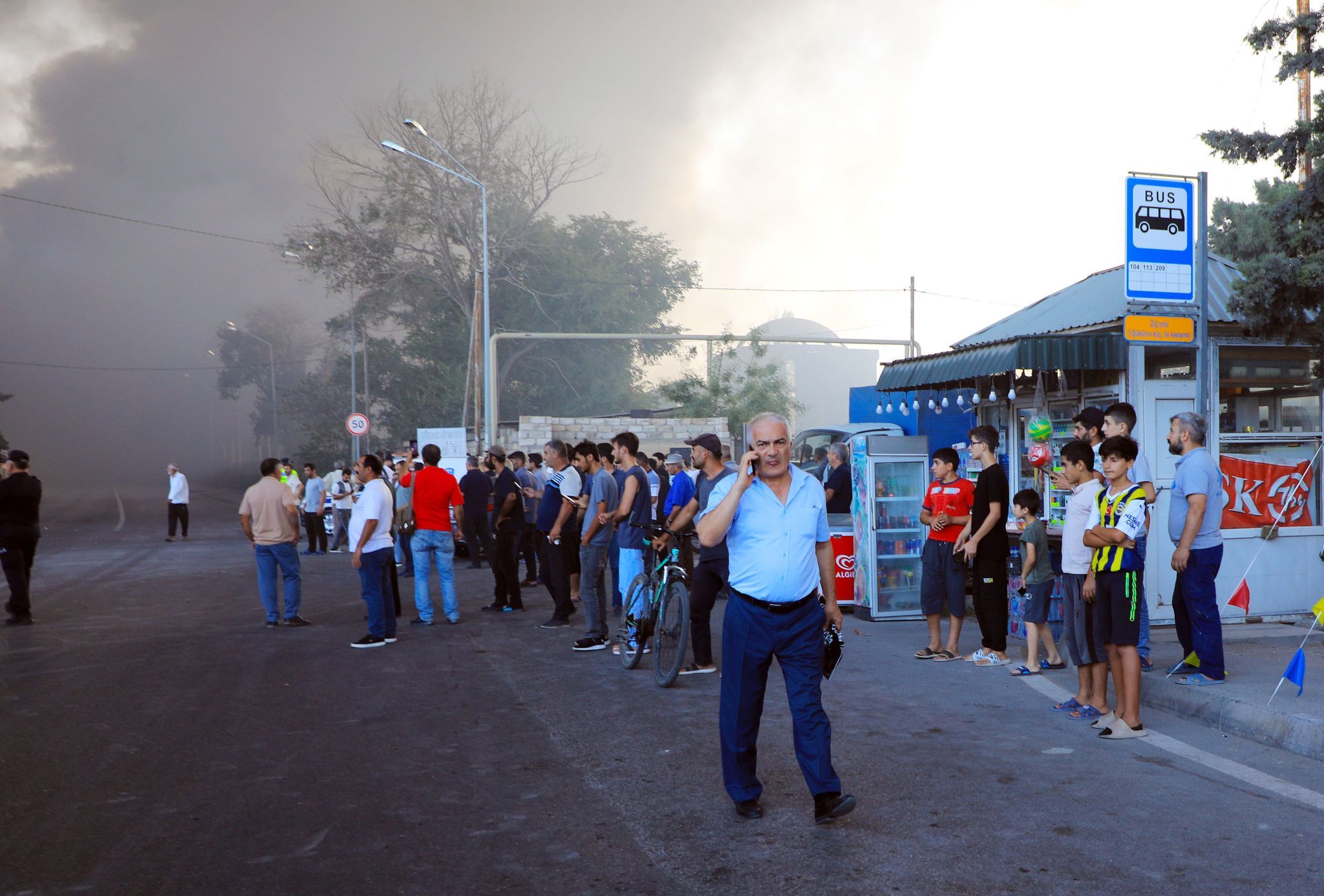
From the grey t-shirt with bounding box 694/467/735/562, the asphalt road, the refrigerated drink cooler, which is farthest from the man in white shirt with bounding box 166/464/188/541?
the grey t-shirt with bounding box 694/467/735/562

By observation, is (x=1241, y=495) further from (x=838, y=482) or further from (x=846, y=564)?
(x=838, y=482)

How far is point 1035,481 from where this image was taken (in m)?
12.0

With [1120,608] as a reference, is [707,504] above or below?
above

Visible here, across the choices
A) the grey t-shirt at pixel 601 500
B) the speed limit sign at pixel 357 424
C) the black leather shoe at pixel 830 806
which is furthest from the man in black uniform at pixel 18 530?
the speed limit sign at pixel 357 424

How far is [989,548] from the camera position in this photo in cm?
830

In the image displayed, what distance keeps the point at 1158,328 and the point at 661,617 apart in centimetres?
494

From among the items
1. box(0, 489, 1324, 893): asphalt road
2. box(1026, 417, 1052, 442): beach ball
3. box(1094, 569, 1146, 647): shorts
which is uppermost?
box(1026, 417, 1052, 442): beach ball

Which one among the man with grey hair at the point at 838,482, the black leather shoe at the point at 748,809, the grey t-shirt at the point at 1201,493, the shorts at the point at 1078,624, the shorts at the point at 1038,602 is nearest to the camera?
the black leather shoe at the point at 748,809

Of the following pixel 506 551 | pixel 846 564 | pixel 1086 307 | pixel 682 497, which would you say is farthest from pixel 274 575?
pixel 1086 307

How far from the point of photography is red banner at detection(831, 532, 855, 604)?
11641 millimetres

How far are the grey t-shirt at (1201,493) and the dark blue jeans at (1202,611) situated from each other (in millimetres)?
93

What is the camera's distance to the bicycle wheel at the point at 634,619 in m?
8.37

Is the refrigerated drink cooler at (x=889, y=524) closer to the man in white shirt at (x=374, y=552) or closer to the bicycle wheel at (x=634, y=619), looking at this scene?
the bicycle wheel at (x=634, y=619)

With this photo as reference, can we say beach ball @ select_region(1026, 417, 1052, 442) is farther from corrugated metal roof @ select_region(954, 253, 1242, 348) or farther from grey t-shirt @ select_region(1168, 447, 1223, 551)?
grey t-shirt @ select_region(1168, 447, 1223, 551)
